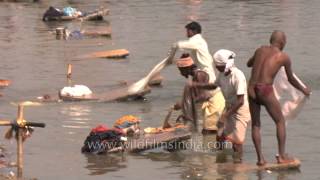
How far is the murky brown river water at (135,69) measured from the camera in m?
10.2

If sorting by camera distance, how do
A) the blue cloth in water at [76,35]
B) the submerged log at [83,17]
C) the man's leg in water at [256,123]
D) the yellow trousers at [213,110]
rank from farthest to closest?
the submerged log at [83,17] → the blue cloth in water at [76,35] → the yellow trousers at [213,110] → the man's leg in water at [256,123]

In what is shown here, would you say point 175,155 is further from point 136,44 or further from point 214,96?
point 136,44

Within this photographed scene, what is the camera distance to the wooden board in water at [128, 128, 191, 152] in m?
10.5

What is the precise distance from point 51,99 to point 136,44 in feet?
29.9

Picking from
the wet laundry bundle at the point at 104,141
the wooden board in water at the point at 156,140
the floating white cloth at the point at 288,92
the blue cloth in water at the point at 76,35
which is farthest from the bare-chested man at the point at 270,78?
the blue cloth in water at the point at 76,35

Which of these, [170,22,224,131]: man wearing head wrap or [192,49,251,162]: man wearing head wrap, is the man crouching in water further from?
[170,22,224,131]: man wearing head wrap

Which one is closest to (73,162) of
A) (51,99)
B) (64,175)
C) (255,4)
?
(64,175)

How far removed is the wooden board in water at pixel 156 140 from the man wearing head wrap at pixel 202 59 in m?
0.80

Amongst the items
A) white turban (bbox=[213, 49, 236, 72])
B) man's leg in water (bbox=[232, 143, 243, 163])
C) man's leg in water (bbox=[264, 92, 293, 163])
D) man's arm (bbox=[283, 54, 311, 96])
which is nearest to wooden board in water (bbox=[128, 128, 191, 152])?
man's leg in water (bbox=[232, 143, 243, 163])

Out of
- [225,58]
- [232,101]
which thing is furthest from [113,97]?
[225,58]

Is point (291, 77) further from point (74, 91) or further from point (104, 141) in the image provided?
point (74, 91)

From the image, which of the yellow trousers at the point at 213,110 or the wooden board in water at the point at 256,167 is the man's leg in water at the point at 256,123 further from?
the yellow trousers at the point at 213,110

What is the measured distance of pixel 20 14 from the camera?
1319 inches

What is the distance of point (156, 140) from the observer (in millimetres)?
10609
